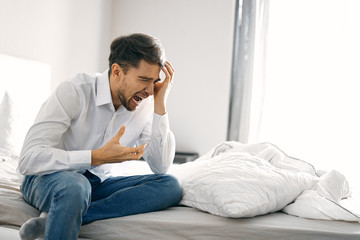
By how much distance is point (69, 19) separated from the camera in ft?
12.2

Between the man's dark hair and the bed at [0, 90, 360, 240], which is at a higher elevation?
the man's dark hair

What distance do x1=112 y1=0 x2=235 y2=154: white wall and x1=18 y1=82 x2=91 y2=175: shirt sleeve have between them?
9.26 feet

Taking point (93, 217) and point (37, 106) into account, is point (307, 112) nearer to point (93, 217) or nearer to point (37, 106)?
point (37, 106)

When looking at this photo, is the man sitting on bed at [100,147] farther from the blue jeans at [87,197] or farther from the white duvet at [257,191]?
the white duvet at [257,191]

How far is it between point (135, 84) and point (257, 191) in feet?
2.08

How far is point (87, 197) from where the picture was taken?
4.83 feet

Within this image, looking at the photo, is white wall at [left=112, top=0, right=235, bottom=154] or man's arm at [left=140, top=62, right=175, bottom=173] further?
white wall at [left=112, top=0, right=235, bottom=154]

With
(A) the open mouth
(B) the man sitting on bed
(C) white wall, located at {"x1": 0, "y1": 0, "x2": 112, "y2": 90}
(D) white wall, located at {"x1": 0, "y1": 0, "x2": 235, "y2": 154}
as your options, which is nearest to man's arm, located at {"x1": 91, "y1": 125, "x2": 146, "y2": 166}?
(B) the man sitting on bed

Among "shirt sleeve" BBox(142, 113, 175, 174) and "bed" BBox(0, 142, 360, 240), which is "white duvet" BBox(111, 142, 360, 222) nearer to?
"bed" BBox(0, 142, 360, 240)

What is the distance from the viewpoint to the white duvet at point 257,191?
157 centimetres

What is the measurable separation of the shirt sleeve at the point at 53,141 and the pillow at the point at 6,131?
901 mm

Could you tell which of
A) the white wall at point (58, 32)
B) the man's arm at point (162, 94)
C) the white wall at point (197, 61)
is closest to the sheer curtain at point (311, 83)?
the white wall at point (197, 61)

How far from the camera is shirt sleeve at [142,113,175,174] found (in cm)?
192

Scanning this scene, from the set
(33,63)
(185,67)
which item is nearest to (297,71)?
(185,67)
